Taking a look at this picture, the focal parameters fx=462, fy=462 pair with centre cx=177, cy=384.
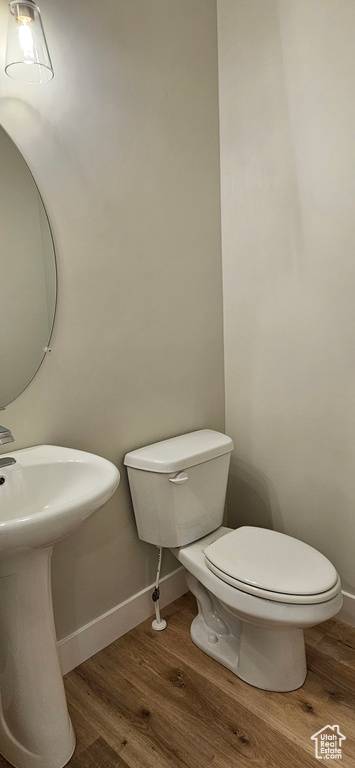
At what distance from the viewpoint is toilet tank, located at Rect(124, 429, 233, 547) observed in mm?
1595

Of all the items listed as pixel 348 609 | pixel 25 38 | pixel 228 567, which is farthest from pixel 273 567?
pixel 25 38

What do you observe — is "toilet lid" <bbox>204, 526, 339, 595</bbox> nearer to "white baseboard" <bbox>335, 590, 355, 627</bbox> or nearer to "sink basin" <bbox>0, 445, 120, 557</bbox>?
"white baseboard" <bbox>335, 590, 355, 627</bbox>

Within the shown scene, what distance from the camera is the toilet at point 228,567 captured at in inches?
52.4

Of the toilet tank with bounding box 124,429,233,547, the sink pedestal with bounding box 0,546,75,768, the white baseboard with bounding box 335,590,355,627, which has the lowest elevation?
the white baseboard with bounding box 335,590,355,627

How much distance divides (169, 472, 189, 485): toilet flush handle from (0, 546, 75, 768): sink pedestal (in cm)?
52

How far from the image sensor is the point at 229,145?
1.94m

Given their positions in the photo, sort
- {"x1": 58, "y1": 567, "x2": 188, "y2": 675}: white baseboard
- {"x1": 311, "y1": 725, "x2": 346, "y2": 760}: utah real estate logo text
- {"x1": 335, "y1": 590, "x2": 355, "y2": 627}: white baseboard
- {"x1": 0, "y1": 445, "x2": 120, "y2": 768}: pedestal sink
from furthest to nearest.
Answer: {"x1": 335, "y1": 590, "x2": 355, "y2": 627}: white baseboard
{"x1": 58, "y1": 567, "x2": 188, "y2": 675}: white baseboard
{"x1": 311, "y1": 725, "x2": 346, "y2": 760}: utah real estate logo text
{"x1": 0, "y1": 445, "x2": 120, "y2": 768}: pedestal sink

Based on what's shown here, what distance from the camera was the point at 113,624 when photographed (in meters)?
1.70

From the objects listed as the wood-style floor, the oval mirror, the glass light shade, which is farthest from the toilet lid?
the glass light shade

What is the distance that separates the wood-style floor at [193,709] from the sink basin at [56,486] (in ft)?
2.32

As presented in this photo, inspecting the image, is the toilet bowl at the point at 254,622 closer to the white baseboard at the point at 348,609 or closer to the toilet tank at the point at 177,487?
the toilet tank at the point at 177,487

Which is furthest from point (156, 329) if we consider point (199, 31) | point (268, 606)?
point (199, 31)

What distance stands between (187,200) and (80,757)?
1878 millimetres

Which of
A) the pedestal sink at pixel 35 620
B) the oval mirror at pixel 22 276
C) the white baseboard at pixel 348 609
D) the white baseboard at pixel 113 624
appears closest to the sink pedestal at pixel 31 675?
the pedestal sink at pixel 35 620
